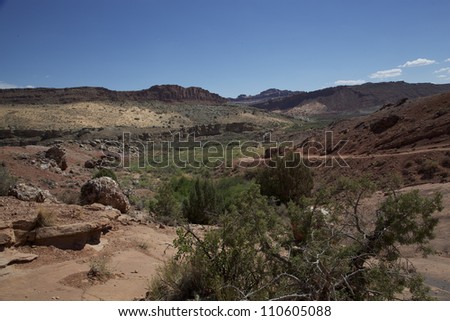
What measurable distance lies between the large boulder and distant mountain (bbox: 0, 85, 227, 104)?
79010mm

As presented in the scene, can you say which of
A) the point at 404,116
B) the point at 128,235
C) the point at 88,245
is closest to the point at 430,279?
the point at 128,235

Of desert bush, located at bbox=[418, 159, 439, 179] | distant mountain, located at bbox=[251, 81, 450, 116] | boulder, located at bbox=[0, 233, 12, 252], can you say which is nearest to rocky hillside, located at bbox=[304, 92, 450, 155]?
desert bush, located at bbox=[418, 159, 439, 179]

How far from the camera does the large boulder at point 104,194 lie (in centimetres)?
1223

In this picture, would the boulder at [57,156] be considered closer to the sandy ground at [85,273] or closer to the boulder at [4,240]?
the sandy ground at [85,273]

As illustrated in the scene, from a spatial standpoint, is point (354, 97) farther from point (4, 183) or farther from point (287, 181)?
point (4, 183)

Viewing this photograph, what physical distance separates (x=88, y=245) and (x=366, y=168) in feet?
73.3

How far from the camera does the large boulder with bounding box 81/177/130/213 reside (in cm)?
1223

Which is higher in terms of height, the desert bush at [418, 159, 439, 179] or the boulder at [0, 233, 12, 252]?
the boulder at [0, 233, 12, 252]

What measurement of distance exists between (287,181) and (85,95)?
269ft

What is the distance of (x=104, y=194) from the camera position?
40.1 ft

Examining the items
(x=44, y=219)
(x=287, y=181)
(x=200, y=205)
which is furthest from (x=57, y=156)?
(x=44, y=219)

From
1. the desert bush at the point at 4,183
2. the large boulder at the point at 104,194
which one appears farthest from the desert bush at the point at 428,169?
the desert bush at the point at 4,183

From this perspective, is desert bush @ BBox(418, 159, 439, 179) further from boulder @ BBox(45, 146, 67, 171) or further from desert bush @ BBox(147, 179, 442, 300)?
boulder @ BBox(45, 146, 67, 171)
